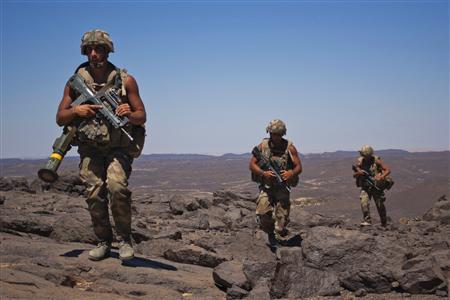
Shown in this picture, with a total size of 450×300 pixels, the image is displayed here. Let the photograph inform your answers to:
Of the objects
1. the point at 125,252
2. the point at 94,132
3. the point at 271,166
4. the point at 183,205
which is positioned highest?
the point at 94,132

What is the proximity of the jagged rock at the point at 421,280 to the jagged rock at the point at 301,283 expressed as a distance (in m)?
0.63

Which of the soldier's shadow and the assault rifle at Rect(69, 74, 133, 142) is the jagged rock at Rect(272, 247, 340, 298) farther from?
the assault rifle at Rect(69, 74, 133, 142)

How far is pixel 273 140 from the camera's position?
7613mm

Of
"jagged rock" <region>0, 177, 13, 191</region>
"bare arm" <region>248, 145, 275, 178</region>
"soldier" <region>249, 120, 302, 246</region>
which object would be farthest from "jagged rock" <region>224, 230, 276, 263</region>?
"jagged rock" <region>0, 177, 13, 191</region>

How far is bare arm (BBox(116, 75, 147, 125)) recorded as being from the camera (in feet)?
15.5

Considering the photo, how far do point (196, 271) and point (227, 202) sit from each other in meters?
12.4

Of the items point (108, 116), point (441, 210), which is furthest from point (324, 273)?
point (441, 210)

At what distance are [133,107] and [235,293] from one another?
6.70 ft

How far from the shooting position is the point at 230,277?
484 centimetres

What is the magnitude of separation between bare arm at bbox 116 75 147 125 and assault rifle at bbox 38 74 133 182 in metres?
0.07

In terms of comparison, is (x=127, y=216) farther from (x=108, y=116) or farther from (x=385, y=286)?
(x=385, y=286)

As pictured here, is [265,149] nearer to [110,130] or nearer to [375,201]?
[110,130]

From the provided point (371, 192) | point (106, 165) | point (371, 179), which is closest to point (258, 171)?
point (106, 165)

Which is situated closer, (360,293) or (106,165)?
(360,293)
